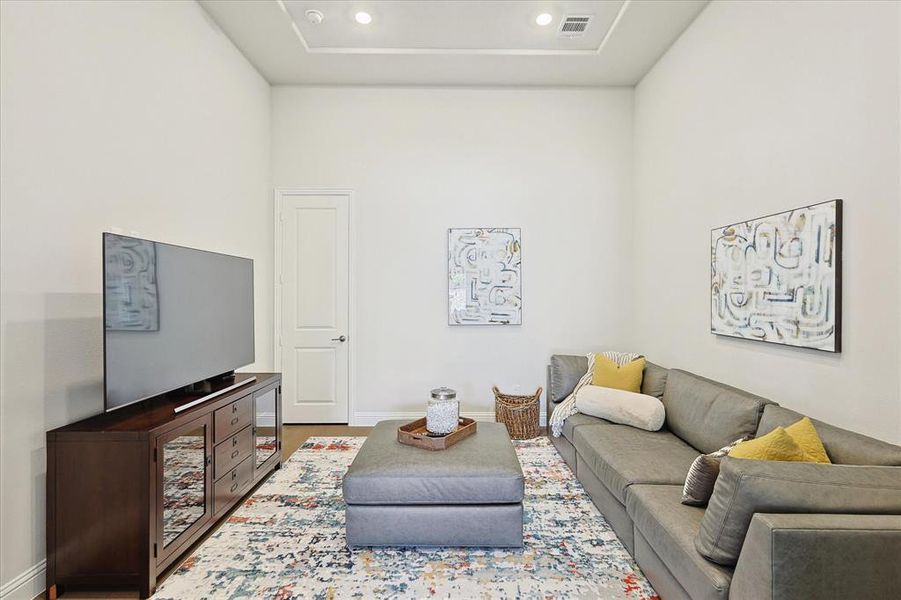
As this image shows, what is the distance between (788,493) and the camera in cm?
142

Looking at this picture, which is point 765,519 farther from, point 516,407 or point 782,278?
point 516,407

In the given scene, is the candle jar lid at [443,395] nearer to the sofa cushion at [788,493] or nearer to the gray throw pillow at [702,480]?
the gray throw pillow at [702,480]

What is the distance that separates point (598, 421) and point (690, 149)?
2231 mm

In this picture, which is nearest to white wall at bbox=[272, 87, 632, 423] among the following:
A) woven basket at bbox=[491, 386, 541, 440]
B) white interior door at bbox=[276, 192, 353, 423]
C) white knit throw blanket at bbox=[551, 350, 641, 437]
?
white interior door at bbox=[276, 192, 353, 423]

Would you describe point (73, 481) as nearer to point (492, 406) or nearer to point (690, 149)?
point (492, 406)

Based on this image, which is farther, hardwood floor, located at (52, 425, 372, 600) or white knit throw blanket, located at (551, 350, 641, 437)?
hardwood floor, located at (52, 425, 372, 600)

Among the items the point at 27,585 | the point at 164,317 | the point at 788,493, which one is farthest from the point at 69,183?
the point at 788,493

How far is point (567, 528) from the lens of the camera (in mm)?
2557

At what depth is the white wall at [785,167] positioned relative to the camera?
1.98 metres

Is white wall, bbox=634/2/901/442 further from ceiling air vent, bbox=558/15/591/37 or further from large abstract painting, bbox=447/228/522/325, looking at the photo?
large abstract painting, bbox=447/228/522/325

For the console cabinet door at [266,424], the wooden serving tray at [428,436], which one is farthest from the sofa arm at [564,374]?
the console cabinet door at [266,424]

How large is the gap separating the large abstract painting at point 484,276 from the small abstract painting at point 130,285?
274cm

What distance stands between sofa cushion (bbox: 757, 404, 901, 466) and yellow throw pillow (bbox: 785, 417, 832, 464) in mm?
36

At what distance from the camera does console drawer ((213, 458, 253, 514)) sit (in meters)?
2.57
